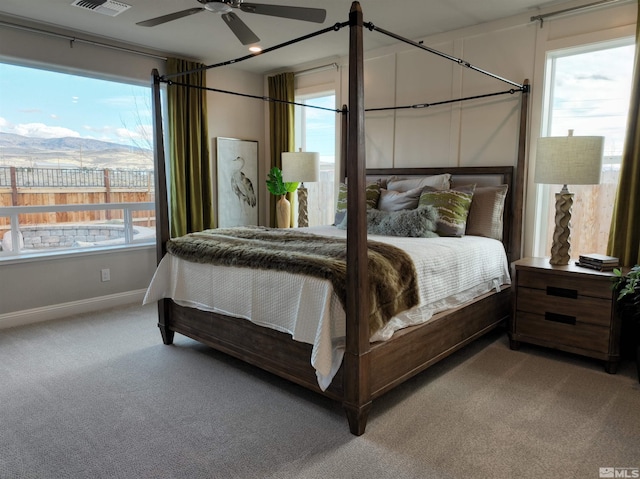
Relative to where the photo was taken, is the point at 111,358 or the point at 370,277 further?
the point at 111,358

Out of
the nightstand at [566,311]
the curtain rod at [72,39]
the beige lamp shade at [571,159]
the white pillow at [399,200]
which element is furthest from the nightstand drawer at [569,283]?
the curtain rod at [72,39]

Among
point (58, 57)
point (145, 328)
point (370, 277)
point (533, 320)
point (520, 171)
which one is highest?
point (58, 57)

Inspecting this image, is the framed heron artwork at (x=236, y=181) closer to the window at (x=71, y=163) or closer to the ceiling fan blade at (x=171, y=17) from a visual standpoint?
the window at (x=71, y=163)

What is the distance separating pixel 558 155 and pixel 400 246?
4.30 ft

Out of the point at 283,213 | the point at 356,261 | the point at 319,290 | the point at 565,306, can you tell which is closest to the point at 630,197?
the point at 565,306

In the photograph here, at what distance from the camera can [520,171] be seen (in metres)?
3.63

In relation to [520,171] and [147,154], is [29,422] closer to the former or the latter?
[147,154]

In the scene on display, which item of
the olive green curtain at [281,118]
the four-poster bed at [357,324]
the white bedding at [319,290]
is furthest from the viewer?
the olive green curtain at [281,118]

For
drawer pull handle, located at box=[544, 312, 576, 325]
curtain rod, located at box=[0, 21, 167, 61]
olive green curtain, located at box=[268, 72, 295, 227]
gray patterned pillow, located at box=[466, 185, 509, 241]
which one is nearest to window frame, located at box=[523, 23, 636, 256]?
gray patterned pillow, located at box=[466, 185, 509, 241]

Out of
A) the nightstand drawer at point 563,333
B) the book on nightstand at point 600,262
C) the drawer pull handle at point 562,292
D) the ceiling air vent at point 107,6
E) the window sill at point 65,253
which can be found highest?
the ceiling air vent at point 107,6

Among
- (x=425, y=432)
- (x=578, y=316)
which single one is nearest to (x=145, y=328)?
(x=425, y=432)

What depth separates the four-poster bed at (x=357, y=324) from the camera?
2070mm

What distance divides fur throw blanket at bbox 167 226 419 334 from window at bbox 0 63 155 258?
1.81 meters

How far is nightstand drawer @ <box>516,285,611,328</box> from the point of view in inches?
114
